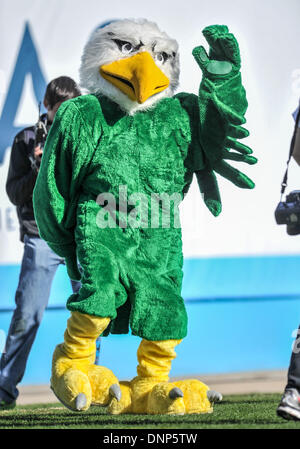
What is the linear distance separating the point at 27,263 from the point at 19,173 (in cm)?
49

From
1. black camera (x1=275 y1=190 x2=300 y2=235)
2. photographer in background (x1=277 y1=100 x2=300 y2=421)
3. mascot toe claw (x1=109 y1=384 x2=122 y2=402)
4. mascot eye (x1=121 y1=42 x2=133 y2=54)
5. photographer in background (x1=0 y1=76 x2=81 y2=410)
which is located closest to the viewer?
photographer in background (x1=277 y1=100 x2=300 y2=421)

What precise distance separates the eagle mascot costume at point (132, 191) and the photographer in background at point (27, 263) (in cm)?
91

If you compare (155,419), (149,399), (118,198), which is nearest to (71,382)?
(149,399)

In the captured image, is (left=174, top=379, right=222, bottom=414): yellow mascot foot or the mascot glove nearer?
(left=174, top=379, right=222, bottom=414): yellow mascot foot

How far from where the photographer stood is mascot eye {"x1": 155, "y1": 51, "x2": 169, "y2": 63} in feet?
11.1

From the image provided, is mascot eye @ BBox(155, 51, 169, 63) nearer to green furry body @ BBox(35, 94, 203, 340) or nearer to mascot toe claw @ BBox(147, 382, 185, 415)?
green furry body @ BBox(35, 94, 203, 340)

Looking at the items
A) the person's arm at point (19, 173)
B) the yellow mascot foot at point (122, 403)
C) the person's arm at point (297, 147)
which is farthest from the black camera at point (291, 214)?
the person's arm at point (19, 173)

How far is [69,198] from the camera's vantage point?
3379 mm

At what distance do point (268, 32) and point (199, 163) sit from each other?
244 cm

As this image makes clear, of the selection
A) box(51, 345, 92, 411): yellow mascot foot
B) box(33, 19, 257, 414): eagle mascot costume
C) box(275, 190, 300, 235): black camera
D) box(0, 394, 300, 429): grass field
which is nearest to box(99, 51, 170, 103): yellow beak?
box(33, 19, 257, 414): eagle mascot costume

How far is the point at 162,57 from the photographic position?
3412 mm

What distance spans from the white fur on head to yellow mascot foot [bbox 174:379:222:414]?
1.11 m

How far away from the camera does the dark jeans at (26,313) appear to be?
4305mm

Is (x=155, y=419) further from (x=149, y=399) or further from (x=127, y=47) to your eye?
(x=127, y=47)
